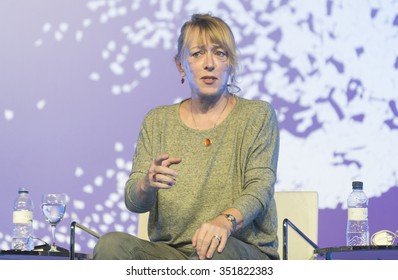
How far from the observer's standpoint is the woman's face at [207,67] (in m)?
2.58

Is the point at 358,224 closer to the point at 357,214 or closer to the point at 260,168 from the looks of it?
the point at 357,214

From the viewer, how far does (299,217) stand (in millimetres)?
3125

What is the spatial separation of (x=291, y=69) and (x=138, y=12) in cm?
80

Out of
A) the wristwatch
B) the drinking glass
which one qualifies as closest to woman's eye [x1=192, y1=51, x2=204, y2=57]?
the wristwatch

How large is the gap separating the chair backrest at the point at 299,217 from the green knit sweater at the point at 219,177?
63 centimetres

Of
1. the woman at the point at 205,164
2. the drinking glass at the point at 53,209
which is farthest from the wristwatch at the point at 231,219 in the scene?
the drinking glass at the point at 53,209

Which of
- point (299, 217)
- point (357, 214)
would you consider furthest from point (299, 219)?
point (357, 214)

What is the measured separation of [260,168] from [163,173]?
1.18ft

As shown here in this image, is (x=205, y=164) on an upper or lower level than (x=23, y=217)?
upper

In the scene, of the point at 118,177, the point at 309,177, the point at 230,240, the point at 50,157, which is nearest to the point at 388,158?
the point at 309,177

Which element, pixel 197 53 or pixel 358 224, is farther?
pixel 358 224

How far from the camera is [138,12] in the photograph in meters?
4.20

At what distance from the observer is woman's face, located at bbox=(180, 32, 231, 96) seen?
2.58 meters

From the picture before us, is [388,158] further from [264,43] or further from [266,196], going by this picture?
[266,196]
